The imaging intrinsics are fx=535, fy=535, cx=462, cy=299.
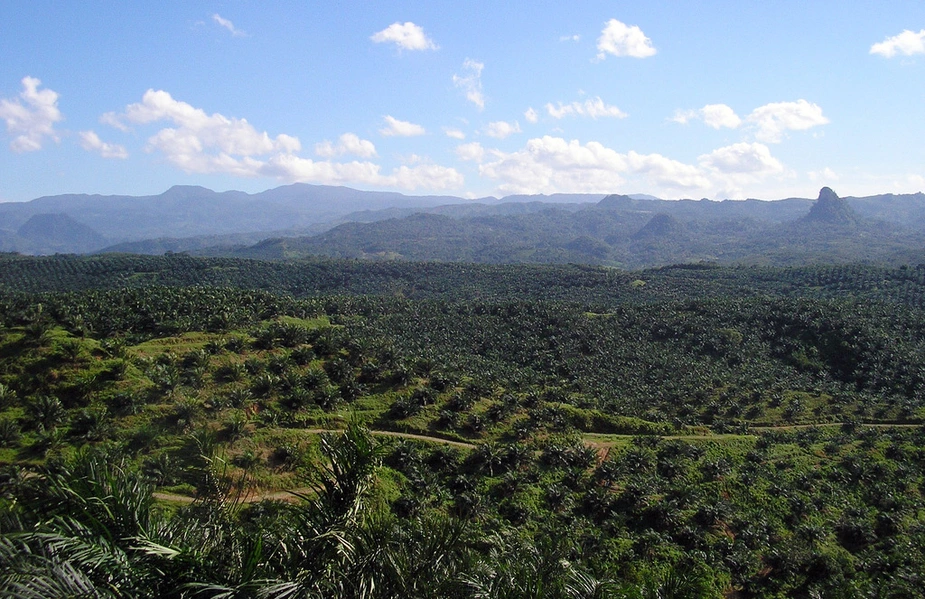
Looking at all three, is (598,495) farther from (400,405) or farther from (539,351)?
(539,351)

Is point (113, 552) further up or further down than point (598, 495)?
further up

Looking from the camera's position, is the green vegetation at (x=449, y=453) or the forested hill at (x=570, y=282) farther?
the forested hill at (x=570, y=282)

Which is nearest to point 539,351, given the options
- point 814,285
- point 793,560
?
point 793,560

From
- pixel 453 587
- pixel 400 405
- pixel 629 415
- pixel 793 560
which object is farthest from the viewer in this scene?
pixel 629 415

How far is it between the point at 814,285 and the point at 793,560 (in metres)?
141

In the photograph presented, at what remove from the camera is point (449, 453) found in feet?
173

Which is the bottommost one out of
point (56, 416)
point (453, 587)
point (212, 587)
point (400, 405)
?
point (400, 405)

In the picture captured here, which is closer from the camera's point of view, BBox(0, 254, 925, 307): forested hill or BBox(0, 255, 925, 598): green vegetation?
BBox(0, 255, 925, 598): green vegetation

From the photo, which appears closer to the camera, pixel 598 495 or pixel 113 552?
pixel 113 552

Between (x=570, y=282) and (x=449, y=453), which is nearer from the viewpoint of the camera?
(x=449, y=453)

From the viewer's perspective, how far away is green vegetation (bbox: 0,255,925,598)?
909 cm

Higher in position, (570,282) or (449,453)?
(570,282)

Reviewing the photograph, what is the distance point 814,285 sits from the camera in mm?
154625

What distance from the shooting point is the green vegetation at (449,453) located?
9086 millimetres
